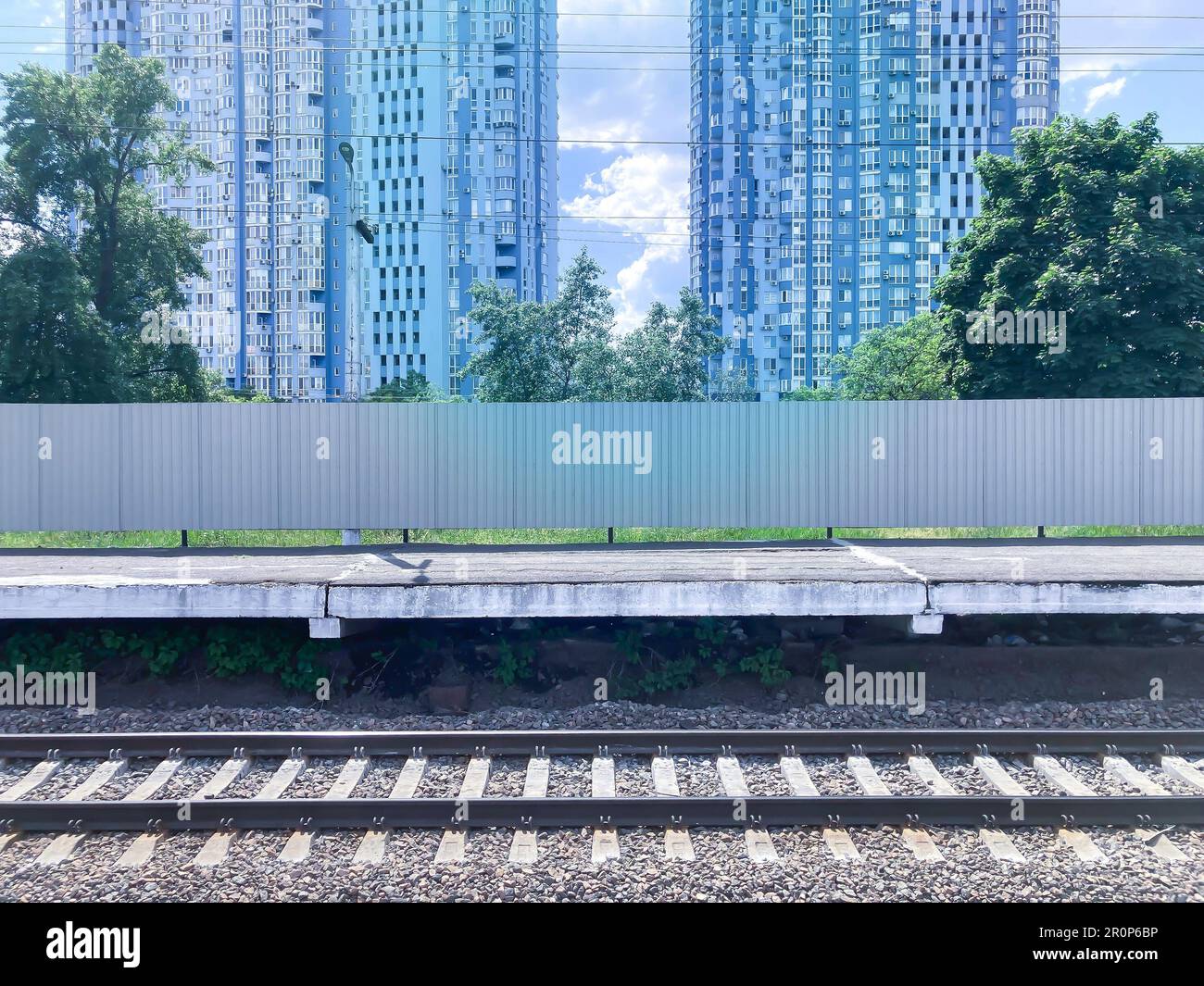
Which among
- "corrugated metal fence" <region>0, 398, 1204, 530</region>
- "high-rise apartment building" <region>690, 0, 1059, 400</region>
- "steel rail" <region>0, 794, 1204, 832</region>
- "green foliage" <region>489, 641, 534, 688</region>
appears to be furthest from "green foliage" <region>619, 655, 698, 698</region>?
"high-rise apartment building" <region>690, 0, 1059, 400</region>

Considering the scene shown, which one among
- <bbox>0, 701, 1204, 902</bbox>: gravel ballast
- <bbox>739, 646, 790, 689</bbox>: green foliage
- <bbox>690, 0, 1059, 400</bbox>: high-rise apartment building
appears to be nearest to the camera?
<bbox>0, 701, 1204, 902</bbox>: gravel ballast

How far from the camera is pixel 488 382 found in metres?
24.7

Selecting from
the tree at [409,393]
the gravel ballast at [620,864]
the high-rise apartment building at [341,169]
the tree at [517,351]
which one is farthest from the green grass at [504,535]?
the high-rise apartment building at [341,169]

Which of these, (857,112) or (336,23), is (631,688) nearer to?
(857,112)

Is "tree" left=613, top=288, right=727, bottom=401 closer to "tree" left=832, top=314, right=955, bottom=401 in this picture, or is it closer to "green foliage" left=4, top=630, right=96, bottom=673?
"tree" left=832, top=314, right=955, bottom=401

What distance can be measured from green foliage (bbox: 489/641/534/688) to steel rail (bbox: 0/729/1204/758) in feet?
4.88

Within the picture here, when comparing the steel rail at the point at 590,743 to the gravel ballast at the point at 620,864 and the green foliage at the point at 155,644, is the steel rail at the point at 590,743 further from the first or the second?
the green foliage at the point at 155,644

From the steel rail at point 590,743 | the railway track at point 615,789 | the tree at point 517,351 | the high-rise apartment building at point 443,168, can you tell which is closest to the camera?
the railway track at point 615,789

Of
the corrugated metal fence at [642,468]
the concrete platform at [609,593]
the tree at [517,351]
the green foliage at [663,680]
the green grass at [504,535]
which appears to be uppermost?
the tree at [517,351]

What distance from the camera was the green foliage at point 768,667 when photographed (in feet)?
23.5

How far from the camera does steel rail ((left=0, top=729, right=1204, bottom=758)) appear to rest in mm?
5672
